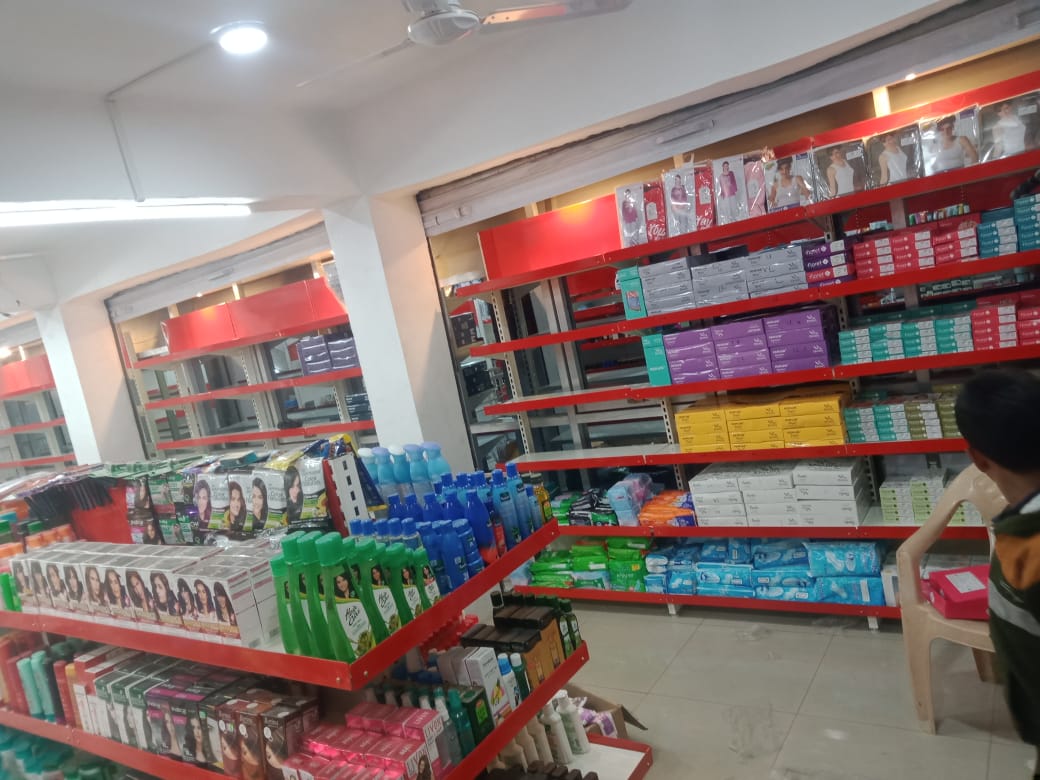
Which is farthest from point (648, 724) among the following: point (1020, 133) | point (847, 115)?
point (847, 115)

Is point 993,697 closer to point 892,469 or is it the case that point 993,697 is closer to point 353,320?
point 892,469

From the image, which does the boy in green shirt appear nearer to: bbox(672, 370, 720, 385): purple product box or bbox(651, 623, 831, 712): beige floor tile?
bbox(651, 623, 831, 712): beige floor tile

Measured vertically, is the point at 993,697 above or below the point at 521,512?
below

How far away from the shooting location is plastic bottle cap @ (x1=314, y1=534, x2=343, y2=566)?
1793 millimetres

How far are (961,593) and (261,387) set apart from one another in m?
5.12

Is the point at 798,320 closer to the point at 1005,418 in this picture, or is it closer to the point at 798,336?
the point at 798,336

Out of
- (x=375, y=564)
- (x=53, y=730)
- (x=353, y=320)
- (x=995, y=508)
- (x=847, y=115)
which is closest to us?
(x=375, y=564)

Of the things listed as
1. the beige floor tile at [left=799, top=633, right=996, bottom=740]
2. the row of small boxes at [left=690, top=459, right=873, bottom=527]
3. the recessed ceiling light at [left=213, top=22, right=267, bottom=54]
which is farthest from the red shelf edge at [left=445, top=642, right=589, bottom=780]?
the recessed ceiling light at [left=213, top=22, right=267, bottom=54]

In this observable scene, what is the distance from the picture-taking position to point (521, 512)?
245cm

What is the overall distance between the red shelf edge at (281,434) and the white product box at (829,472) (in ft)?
10.3

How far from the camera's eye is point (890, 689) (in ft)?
10.2

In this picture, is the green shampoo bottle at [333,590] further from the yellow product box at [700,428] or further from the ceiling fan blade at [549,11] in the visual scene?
the yellow product box at [700,428]

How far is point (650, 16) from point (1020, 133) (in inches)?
68.0

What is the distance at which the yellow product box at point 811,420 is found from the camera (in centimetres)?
350
